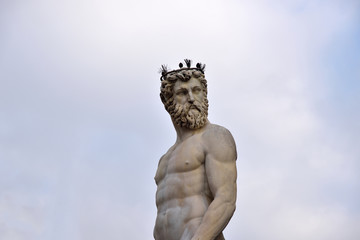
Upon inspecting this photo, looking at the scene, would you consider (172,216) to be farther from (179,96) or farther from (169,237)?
(179,96)

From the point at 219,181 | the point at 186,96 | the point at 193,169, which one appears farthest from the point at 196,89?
the point at 219,181

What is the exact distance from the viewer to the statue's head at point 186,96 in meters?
14.9

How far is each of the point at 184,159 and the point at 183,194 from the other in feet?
1.99

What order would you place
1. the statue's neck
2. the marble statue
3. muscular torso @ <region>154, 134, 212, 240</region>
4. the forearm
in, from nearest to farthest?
the forearm, the marble statue, muscular torso @ <region>154, 134, 212, 240</region>, the statue's neck

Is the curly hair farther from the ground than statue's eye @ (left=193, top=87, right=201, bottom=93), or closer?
farther from the ground

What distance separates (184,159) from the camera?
1461 cm

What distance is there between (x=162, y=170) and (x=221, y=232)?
163cm

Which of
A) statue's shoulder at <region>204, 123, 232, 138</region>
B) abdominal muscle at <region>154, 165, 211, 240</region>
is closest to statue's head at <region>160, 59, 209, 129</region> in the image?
statue's shoulder at <region>204, 123, 232, 138</region>

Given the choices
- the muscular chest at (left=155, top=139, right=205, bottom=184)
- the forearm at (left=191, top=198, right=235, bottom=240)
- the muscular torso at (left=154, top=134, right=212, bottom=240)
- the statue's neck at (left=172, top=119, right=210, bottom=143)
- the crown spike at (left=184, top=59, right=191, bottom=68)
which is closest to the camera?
the forearm at (left=191, top=198, right=235, bottom=240)

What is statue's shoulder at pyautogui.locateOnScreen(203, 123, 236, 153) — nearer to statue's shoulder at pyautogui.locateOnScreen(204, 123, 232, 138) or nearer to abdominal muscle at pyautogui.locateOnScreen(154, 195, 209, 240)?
statue's shoulder at pyautogui.locateOnScreen(204, 123, 232, 138)

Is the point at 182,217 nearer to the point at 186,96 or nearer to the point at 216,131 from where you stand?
the point at 216,131

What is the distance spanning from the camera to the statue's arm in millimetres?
13844

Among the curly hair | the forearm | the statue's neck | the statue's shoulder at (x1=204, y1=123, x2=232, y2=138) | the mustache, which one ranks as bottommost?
the forearm

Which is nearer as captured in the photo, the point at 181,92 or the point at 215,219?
the point at 215,219
